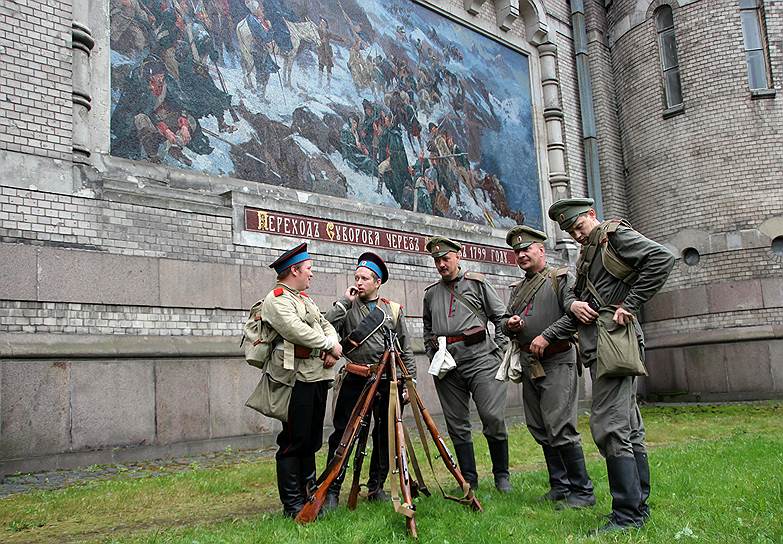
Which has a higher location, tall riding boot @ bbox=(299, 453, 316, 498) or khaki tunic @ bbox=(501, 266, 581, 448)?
khaki tunic @ bbox=(501, 266, 581, 448)

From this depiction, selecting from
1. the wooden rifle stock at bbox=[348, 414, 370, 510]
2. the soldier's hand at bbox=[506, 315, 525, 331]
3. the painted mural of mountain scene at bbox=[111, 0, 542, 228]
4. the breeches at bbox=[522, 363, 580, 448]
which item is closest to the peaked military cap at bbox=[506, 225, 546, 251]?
the soldier's hand at bbox=[506, 315, 525, 331]

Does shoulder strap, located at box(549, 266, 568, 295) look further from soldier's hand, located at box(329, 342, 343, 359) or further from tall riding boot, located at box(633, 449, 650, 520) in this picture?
soldier's hand, located at box(329, 342, 343, 359)

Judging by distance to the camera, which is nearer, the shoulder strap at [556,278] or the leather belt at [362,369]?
the leather belt at [362,369]

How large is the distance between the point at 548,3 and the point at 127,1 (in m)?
11.7

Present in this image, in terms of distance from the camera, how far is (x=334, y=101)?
41.5 feet

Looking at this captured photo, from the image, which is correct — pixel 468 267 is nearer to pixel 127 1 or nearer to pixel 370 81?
pixel 370 81

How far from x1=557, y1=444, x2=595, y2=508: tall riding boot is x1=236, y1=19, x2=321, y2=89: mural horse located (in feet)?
27.1

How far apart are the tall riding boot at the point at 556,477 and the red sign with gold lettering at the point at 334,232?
6461 mm

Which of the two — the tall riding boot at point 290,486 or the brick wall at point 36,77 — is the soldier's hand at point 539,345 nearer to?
the tall riding boot at point 290,486

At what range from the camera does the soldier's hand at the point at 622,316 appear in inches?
173

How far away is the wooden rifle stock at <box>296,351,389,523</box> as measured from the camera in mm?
4613

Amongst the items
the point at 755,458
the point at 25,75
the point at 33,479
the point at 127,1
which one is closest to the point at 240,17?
the point at 127,1

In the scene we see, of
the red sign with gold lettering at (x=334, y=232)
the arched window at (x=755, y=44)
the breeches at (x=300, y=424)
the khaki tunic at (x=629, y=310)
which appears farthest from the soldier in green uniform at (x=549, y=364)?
the arched window at (x=755, y=44)

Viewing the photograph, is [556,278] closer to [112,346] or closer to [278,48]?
[112,346]
